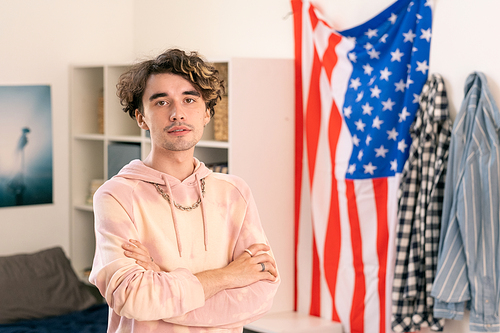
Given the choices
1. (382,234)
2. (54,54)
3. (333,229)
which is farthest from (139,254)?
(54,54)

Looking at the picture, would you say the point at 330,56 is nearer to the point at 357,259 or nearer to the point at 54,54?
the point at 357,259

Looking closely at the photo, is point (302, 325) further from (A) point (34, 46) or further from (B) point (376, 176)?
(A) point (34, 46)

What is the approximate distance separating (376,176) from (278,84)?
0.69 m

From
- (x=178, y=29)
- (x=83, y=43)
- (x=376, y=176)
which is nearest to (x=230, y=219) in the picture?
(x=376, y=176)

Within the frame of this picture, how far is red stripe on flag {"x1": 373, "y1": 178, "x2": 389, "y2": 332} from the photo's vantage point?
279 centimetres

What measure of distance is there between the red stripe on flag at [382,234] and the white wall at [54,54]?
6.84 feet

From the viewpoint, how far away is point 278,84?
121 inches

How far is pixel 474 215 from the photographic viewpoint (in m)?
2.42

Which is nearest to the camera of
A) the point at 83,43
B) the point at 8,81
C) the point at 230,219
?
the point at 230,219

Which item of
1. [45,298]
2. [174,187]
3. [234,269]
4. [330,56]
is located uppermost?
[330,56]

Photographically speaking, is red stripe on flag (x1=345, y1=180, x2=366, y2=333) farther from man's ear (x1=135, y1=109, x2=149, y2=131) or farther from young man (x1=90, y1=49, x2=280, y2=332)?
man's ear (x1=135, y1=109, x2=149, y2=131)

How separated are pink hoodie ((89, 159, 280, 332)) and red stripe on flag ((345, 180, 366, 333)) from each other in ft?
4.50

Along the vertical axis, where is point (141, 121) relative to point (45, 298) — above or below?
above

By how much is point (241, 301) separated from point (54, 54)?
275cm
